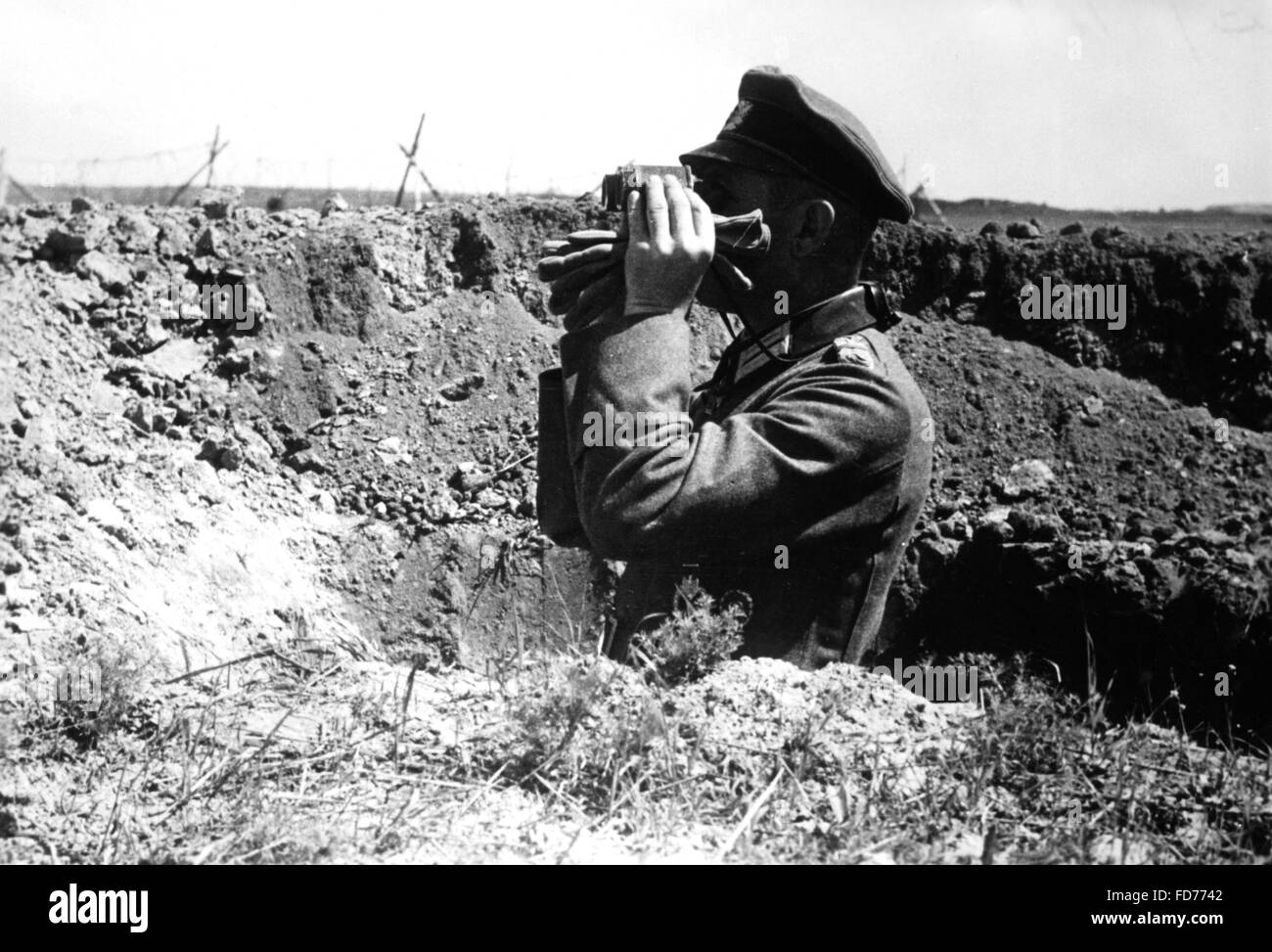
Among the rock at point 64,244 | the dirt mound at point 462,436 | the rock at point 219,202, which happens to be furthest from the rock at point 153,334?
the rock at point 219,202

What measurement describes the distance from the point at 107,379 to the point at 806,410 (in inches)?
124

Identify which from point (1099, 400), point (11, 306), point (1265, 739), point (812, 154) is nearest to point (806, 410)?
point (812, 154)

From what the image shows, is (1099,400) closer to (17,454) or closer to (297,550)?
(297,550)

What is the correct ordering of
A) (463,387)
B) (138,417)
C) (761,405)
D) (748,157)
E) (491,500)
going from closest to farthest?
(761,405)
(748,157)
(138,417)
(491,500)
(463,387)

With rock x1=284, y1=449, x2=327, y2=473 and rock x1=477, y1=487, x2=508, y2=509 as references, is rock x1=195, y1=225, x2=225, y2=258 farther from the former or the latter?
rock x1=477, y1=487, x2=508, y2=509

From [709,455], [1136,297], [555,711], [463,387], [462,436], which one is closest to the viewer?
[555,711]

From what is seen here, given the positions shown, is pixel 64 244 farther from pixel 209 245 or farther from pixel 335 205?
pixel 335 205

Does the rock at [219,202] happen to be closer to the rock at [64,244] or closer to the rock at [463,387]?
the rock at [64,244]

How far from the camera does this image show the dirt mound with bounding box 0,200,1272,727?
5109mm

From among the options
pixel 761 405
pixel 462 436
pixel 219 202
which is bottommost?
pixel 462 436

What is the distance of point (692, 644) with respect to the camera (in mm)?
3707

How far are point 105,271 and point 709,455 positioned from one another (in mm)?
3486

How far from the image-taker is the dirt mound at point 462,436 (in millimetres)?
5109

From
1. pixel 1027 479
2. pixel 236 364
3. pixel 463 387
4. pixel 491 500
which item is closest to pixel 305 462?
pixel 236 364
